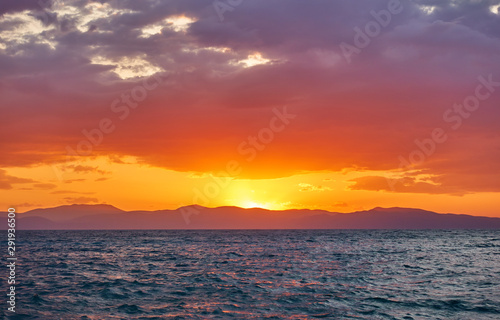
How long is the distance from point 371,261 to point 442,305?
23495mm

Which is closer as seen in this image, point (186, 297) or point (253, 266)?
point (186, 297)

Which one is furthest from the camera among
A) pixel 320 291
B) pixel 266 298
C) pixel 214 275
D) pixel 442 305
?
pixel 214 275

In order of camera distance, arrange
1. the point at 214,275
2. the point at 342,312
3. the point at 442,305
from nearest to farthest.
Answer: the point at 342,312 < the point at 442,305 < the point at 214,275

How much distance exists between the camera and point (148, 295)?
86.4 ft

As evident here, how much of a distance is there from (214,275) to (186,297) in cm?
1002

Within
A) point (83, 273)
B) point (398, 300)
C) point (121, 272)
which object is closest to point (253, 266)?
point (121, 272)

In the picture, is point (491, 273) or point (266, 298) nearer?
point (266, 298)

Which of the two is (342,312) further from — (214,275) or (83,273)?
(83,273)

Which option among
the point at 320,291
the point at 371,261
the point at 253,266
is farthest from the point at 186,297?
the point at 371,261

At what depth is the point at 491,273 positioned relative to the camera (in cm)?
3709

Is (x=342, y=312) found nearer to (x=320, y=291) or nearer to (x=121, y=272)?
(x=320, y=291)

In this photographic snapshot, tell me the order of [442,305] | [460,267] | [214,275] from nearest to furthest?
[442,305] < [214,275] < [460,267]

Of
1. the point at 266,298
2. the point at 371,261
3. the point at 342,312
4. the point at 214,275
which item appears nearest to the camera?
the point at 342,312

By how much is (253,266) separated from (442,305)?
22.1 meters
